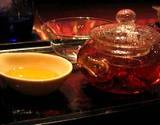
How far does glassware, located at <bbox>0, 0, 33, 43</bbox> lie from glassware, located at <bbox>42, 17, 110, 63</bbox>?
0.21 ft

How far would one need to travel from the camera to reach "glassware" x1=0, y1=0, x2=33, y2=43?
42.3 inches

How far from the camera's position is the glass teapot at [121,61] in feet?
2.58

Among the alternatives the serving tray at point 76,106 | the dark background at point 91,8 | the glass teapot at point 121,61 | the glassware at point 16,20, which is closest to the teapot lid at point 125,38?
the glass teapot at point 121,61

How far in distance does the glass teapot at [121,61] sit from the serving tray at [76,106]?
27mm

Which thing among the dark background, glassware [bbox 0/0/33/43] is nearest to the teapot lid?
glassware [bbox 0/0/33/43]

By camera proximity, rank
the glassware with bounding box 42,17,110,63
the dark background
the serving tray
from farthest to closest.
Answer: the dark background
the glassware with bounding box 42,17,110,63
the serving tray

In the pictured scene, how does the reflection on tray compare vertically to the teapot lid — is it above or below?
below

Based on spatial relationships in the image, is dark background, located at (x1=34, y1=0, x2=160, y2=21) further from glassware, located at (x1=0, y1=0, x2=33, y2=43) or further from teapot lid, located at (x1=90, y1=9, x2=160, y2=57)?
teapot lid, located at (x1=90, y1=9, x2=160, y2=57)

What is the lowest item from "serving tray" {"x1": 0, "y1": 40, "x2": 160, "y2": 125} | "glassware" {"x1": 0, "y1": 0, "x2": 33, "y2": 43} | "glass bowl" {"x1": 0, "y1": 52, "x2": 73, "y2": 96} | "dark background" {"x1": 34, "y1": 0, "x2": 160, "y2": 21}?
"serving tray" {"x1": 0, "y1": 40, "x2": 160, "y2": 125}

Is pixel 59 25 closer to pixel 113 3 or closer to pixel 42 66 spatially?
pixel 42 66

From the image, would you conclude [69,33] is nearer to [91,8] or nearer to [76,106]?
[76,106]

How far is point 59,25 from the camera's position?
1186 mm

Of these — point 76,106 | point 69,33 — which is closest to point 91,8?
point 69,33

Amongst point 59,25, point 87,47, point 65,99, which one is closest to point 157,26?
point 59,25
